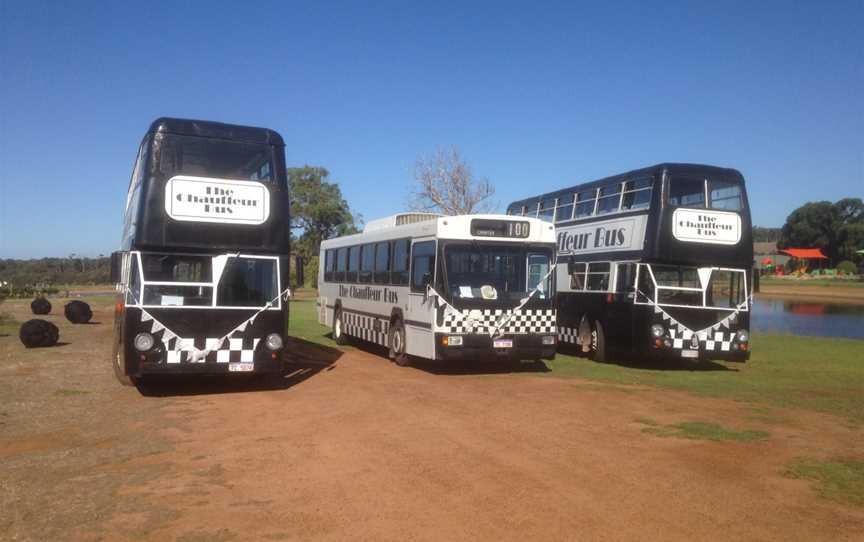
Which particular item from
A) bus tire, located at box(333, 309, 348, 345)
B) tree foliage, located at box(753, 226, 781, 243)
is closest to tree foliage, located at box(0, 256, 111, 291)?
bus tire, located at box(333, 309, 348, 345)

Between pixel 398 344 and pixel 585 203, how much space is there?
6422 mm

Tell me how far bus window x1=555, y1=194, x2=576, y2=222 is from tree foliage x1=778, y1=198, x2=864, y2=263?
292 feet

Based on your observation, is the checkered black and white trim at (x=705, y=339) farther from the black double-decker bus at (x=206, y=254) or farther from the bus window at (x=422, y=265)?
the black double-decker bus at (x=206, y=254)

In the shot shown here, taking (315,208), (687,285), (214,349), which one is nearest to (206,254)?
(214,349)

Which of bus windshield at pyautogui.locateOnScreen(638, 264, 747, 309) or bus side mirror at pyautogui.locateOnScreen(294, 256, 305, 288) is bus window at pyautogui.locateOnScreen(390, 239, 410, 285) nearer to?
bus side mirror at pyautogui.locateOnScreen(294, 256, 305, 288)

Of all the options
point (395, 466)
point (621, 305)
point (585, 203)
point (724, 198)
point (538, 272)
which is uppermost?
point (585, 203)

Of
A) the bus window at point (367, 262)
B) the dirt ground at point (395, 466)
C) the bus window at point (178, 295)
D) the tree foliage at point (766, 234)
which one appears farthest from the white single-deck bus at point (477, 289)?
the tree foliage at point (766, 234)

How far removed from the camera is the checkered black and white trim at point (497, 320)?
47.6 ft

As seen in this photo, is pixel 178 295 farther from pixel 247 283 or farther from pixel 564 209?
pixel 564 209

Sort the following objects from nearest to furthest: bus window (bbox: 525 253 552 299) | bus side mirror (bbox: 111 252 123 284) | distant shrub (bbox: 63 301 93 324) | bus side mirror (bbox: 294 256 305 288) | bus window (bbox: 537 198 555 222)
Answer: bus side mirror (bbox: 111 252 123 284), bus side mirror (bbox: 294 256 305 288), bus window (bbox: 525 253 552 299), bus window (bbox: 537 198 555 222), distant shrub (bbox: 63 301 93 324)

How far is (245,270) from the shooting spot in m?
12.3

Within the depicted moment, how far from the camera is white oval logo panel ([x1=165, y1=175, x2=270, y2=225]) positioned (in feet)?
38.5

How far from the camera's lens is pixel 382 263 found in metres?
18.0

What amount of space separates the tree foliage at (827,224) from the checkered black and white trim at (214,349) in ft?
329
